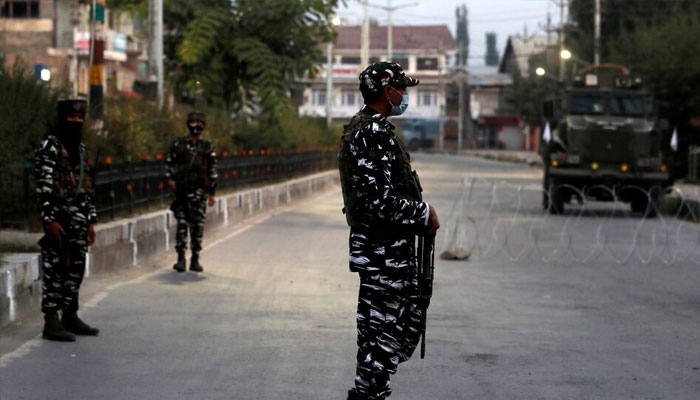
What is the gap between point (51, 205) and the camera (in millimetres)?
9789

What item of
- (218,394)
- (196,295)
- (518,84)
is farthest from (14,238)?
(518,84)

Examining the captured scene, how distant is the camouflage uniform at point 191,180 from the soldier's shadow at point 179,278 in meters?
0.29

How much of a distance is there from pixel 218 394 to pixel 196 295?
533 cm

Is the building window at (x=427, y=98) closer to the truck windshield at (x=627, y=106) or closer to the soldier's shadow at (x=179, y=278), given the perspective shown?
the truck windshield at (x=627, y=106)

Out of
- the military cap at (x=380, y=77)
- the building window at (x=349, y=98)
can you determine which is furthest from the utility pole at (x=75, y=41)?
the building window at (x=349, y=98)

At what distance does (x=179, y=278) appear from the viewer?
1470 centimetres

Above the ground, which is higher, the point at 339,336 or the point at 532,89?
the point at 532,89

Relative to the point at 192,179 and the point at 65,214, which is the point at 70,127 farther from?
the point at 192,179

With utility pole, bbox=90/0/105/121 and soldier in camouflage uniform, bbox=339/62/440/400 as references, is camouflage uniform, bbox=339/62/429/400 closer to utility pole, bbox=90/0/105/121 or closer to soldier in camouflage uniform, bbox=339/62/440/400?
soldier in camouflage uniform, bbox=339/62/440/400

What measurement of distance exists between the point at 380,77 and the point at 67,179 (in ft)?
14.3

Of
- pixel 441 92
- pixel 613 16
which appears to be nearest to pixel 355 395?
pixel 613 16

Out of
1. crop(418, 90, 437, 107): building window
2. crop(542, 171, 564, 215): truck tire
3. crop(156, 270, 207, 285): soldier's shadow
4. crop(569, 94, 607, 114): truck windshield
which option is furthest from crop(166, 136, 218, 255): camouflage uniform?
crop(418, 90, 437, 107): building window

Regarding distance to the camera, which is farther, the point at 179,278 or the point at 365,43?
the point at 365,43

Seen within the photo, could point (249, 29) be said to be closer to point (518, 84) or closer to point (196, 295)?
point (196, 295)
